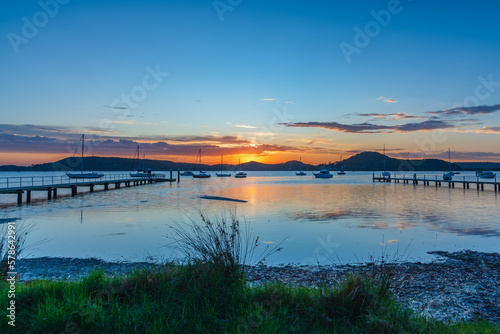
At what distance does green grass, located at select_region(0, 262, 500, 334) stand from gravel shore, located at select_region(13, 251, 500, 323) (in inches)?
35.0

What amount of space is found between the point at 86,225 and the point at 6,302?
56.4ft

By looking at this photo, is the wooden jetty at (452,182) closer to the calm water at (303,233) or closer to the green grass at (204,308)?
the calm water at (303,233)

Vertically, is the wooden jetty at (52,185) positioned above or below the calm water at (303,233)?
above

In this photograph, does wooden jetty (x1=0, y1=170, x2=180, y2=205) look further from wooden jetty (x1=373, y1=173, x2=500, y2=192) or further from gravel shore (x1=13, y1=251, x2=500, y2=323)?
wooden jetty (x1=373, y1=173, x2=500, y2=192)

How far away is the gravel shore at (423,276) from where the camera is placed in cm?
707

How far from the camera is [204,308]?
5.52 meters

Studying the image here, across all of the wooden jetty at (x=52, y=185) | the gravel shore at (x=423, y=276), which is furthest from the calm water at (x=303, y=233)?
the wooden jetty at (x=52, y=185)

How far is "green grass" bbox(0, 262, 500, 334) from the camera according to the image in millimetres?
4961

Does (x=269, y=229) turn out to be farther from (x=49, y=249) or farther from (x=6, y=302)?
(x=6, y=302)

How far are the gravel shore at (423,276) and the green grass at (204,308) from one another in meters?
0.89

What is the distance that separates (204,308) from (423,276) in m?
7.10

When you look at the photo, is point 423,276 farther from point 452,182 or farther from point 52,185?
point 452,182

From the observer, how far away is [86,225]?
70.3ft

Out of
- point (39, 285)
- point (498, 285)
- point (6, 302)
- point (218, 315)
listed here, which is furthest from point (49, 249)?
point (498, 285)
